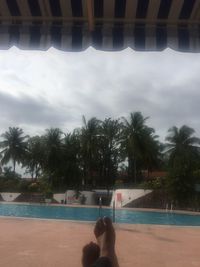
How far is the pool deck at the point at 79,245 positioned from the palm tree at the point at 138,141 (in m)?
24.7

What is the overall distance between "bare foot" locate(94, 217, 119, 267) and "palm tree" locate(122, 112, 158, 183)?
34830 mm

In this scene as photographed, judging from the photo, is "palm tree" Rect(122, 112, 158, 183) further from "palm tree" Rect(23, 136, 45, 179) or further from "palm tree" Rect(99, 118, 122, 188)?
"palm tree" Rect(23, 136, 45, 179)

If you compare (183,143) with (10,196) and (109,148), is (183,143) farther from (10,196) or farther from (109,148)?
(10,196)

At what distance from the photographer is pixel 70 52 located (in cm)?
354

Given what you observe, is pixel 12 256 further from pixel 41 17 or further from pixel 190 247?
pixel 41 17

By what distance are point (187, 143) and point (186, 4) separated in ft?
111

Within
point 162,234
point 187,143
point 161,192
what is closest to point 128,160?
point 187,143

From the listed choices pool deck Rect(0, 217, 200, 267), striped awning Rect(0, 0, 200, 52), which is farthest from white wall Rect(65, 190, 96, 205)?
striped awning Rect(0, 0, 200, 52)

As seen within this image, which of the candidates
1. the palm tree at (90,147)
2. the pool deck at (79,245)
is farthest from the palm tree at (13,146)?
the pool deck at (79,245)

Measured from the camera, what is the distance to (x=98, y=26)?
3.44 meters

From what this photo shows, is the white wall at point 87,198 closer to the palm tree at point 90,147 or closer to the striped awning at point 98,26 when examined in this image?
the palm tree at point 90,147

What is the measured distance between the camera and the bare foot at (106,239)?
8.85 ft

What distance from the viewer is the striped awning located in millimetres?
3186

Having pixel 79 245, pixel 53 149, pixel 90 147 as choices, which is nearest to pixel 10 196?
pixel 53 149
